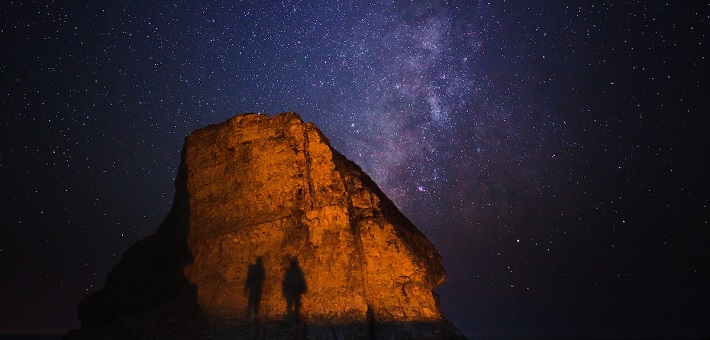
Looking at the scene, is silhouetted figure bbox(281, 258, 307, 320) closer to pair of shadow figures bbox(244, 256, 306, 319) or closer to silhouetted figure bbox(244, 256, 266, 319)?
pair of shadow figures bbox(244, 256, 306, 319)

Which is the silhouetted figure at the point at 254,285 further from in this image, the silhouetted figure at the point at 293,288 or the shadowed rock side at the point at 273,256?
the silhouetted figure at the point at 293,288

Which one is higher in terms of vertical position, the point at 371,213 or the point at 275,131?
the point at 275,131

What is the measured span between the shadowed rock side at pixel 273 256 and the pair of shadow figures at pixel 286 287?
0.05m

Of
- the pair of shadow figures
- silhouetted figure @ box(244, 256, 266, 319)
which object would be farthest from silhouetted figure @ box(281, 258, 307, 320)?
silhouetted figure @ box(244, 256, 266, 319)

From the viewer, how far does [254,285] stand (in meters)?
22.6

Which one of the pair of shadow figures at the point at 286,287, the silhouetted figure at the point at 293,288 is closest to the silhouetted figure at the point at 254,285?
the pair of shadow figures at the point at 286,287

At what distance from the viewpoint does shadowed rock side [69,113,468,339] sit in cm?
2123

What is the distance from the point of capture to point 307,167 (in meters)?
25.6

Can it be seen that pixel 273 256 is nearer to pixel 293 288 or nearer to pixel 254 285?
pixel 254 285

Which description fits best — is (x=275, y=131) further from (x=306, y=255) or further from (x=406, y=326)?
(x=406, y=326)

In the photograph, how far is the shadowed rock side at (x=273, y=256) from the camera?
2123cm

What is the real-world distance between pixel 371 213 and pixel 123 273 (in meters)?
17.3

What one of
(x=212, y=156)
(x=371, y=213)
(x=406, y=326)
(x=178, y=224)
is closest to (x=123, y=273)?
(x=178, y=224)

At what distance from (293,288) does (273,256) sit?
224 cm
